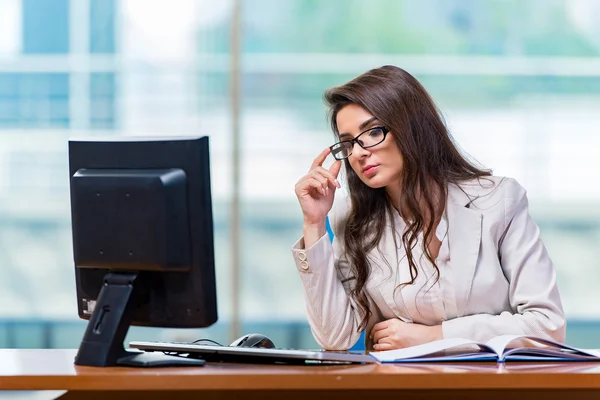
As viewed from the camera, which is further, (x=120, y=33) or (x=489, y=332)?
(x=120, y=33)

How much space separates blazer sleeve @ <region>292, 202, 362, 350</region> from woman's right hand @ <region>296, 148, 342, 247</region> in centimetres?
4

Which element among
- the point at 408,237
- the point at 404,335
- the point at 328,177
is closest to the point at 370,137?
the point at 328,177

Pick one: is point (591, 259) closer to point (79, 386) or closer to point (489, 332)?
point (489, 332)

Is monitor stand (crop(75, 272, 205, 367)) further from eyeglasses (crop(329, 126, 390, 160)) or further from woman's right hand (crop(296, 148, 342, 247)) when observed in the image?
eyeglasses (crop(329, 126, 390, 160))

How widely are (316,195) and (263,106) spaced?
2.36m

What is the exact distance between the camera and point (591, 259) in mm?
4480

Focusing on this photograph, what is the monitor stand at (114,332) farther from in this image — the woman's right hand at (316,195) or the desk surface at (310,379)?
the woman's right hand at (316,195)

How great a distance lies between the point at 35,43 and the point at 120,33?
48 centimetres

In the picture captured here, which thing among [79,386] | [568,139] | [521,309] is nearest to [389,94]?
[521,309]

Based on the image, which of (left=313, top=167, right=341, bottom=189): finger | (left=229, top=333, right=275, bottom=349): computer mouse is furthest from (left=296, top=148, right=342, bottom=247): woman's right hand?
(left=229, top=333, right=275, bottom=349): computer mouse

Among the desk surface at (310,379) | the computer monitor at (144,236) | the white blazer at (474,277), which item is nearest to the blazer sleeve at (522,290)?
the white blazer at (474,277)

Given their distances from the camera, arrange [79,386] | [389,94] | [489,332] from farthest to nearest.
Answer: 1. [389,94]
2. [489,332]
3. [79,386]

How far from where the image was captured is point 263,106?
4.43m

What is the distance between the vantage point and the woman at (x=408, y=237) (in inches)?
81.5
